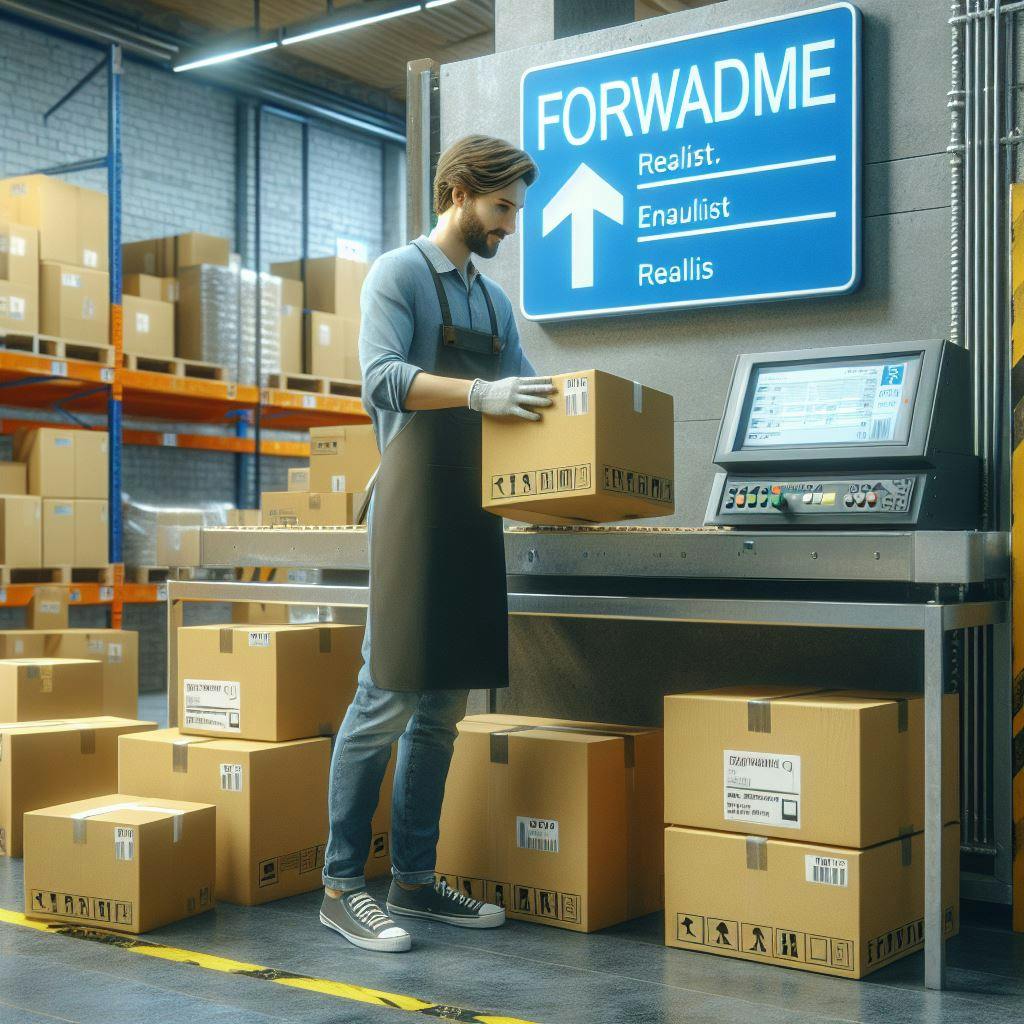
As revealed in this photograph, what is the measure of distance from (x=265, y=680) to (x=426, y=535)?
0.85 meters

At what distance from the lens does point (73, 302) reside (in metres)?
7.41

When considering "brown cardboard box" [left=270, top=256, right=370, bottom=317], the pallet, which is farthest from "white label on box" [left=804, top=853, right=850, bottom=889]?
"brown cardboard box" [left=270, top=256, right=370, bottom=317]

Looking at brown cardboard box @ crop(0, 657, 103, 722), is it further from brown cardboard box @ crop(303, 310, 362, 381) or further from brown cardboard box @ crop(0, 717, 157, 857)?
brown cardboard box @ crop(303, 310, 362, 381)

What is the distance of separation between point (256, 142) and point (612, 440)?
8.16m

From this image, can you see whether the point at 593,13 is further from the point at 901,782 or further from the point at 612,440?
the point at 901,782

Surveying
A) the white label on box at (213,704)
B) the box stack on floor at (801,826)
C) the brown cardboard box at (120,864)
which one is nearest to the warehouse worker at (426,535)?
the brown cardboard box at (120,864)

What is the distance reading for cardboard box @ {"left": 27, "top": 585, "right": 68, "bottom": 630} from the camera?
7.13m

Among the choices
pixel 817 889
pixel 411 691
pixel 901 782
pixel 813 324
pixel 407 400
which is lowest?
pixel 817 889

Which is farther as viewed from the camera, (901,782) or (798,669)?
(798,669)

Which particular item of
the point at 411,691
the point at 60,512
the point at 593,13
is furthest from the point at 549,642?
the point at 60,512

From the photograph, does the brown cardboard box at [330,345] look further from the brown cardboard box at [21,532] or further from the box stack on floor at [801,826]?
the box stack on floor at [801,826]

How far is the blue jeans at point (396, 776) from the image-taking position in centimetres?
299

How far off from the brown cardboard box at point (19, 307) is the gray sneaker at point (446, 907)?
490 centimetres

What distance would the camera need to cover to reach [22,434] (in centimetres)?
739
